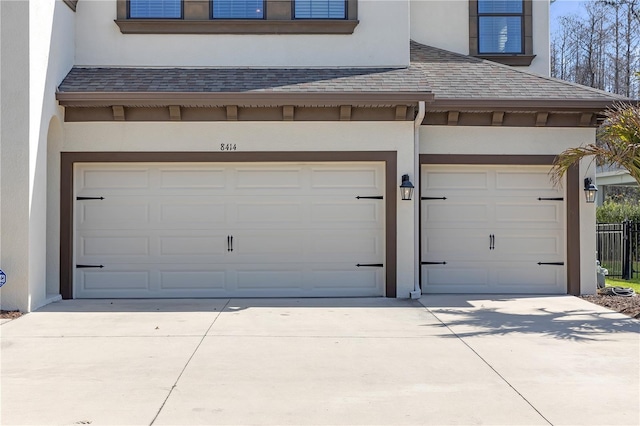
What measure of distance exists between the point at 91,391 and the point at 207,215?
587 centimetres

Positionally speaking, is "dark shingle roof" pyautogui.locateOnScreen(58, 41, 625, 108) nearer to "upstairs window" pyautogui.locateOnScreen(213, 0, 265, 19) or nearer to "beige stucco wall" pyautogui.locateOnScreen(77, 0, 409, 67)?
"beige stucco wall" pyautogui.locateOnScreen(77, 0, 409, 67)

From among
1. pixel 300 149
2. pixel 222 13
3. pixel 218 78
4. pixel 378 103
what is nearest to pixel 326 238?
pixel 300 149

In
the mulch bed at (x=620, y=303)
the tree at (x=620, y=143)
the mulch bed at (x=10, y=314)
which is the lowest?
the mulch bed at (x=620, y=303)

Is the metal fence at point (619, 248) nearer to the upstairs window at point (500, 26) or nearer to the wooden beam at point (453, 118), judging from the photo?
the upstairs window at point (500, 26)

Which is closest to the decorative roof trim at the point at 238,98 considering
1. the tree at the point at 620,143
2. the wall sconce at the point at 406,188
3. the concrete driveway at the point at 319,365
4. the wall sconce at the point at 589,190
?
the wall sconce at the point at 406,188

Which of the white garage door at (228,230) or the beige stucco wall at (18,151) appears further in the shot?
the white garage door at (228,230)

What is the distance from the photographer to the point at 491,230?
1188cm

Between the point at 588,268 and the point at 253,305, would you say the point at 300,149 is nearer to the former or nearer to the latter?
the point at 253,305

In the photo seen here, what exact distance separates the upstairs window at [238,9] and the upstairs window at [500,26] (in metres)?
5.42

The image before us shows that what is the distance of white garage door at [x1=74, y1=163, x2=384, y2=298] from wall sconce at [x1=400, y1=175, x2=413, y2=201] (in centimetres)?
47

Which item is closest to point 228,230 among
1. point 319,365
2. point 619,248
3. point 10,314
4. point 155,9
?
point 10,314

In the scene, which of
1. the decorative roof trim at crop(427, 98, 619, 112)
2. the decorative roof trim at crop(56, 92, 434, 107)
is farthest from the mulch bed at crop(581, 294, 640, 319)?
the decorative roof trim at crop(56, 92, 434, 107)

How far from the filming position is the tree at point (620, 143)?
9.82 meters

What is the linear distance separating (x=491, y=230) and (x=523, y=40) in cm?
513
